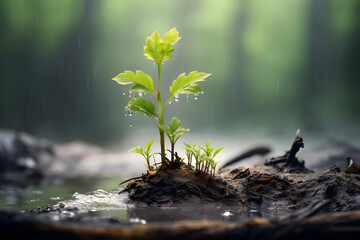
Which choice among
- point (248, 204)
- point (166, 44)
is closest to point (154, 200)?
point (248, 204)

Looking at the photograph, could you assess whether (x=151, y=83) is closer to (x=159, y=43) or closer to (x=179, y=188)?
(x=159, y=43)

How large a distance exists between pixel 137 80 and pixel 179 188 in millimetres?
939

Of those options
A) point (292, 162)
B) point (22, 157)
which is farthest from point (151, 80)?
point (22, 157)

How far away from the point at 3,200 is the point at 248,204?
7.36 ft

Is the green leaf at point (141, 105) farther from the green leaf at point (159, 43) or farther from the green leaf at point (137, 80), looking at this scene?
the green leaf at point (159, 43)

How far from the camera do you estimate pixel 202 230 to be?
1331 millimetres

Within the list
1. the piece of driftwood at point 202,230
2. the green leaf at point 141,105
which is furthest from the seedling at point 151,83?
the piece of driftwood at point 202,230

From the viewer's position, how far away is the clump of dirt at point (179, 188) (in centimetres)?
243

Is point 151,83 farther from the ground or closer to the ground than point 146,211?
farther from the ground

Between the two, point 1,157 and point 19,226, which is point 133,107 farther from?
point 1,157

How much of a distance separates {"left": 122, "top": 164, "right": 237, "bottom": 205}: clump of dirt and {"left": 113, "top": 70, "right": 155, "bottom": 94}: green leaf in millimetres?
692

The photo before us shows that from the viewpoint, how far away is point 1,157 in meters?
5.87

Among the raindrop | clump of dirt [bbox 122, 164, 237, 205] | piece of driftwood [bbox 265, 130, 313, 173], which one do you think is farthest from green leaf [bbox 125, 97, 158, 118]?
piece of driftwood [bbox 265, 130, 313, 173]

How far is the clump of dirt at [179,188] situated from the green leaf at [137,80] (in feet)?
2.27
